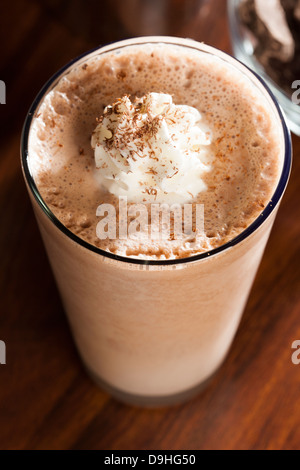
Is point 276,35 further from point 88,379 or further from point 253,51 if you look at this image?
point 88,379

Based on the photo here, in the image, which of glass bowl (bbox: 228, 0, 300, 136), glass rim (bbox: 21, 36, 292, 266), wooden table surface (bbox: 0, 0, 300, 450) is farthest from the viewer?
glass bowl (bbox: 228, 0, 300, 136)

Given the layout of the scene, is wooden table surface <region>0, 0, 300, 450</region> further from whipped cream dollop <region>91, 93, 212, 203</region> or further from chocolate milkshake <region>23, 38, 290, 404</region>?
whipped cream dollop <region>91, 93, 212, 203</region>

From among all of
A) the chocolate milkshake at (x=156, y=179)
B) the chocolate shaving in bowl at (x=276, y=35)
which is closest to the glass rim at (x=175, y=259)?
the chocolate milkshake at (x=156, y=179)

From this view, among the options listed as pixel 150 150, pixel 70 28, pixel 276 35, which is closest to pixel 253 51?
pixel 276 35

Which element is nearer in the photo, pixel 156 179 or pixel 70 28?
pixel 156 179

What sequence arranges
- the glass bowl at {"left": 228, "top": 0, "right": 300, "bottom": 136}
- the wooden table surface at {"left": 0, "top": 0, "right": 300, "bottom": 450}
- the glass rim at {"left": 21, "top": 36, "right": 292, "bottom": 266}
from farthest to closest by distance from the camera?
the glass bowl at {"left": 228, "top": 0, "right": 300, "bottom": 136} < the wooden table surface at {"left": 0, "top": 0, "right": 300, "bottom": 450} < the glass rim at {"left": 21, "top": 36, "right": 292, "bottom": 266}

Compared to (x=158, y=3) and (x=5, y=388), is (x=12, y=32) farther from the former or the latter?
(x=5, y=388)

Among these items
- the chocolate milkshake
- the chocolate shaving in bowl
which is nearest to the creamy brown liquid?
the chocolate milkshake
